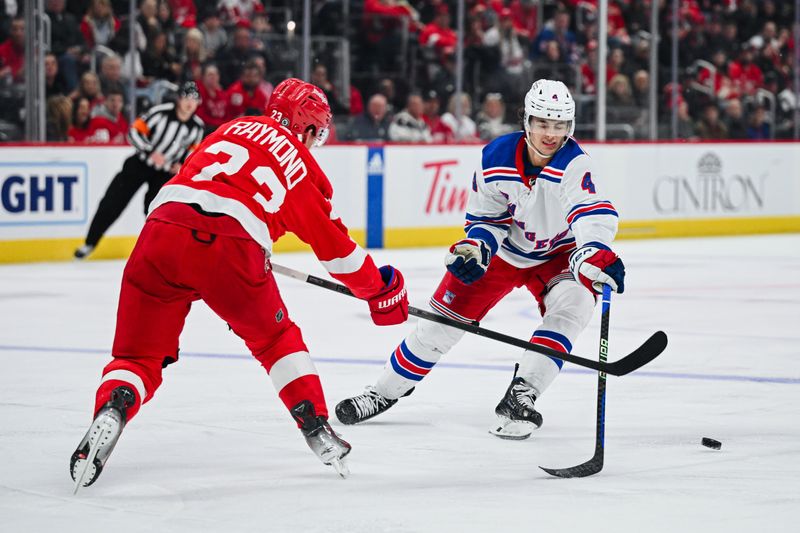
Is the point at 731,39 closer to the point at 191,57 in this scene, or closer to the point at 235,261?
the point at 191,57

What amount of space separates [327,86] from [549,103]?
6.98 m

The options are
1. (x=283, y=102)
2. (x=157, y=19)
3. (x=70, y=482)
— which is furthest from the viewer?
(x=157, y=19)

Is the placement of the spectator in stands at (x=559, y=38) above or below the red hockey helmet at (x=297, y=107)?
above

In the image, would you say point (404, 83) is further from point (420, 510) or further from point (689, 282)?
point (420, 510)

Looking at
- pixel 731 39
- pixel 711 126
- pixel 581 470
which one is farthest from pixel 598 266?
pixel 731 39

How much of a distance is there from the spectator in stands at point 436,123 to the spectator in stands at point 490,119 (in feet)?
1.21

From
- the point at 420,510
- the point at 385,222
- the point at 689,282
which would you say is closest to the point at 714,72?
the point at 385,222

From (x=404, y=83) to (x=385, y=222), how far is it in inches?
58.7

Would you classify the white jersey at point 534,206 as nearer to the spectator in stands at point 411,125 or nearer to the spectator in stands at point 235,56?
the spectator in stands at point 235,56

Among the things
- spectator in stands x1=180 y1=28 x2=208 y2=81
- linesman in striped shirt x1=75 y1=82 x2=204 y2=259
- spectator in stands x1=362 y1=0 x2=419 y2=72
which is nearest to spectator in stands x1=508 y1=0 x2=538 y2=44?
spectator in stands x1=362 y1=0 x2=419 y2=72

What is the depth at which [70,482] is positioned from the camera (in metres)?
3.54

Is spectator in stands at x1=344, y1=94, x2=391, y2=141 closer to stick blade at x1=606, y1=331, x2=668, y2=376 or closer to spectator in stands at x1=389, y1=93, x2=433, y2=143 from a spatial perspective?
spectator in stands at x1=389, y1=93, x2=433, y2=143

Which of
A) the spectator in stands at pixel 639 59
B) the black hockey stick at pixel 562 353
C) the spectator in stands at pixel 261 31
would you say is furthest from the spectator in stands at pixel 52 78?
the black hockey stick at pixel 562 353

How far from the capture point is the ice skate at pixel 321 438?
362cm
